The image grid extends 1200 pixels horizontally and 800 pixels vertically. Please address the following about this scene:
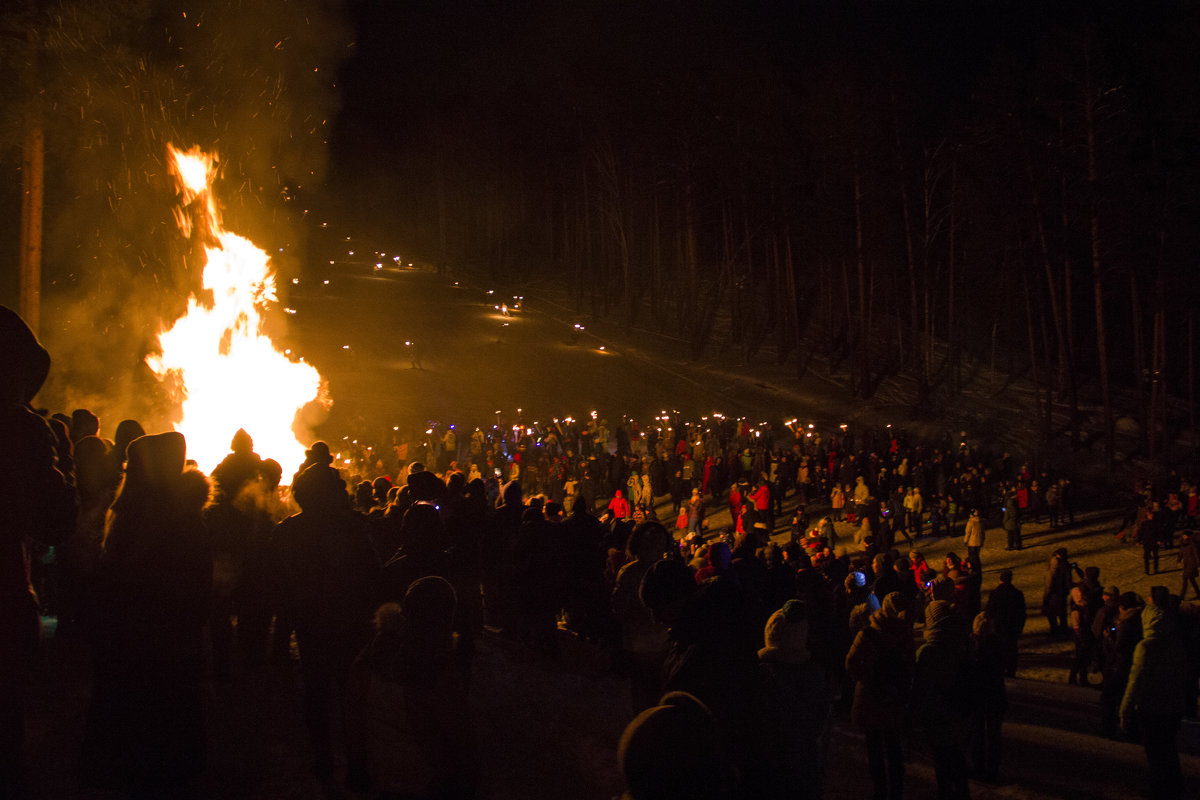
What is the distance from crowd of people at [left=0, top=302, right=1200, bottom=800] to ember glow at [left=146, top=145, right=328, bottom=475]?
5.04 m

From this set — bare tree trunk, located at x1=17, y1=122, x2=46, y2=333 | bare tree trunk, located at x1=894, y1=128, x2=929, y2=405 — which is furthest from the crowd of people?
Result: bare tree trunk, located at x1=894, y1=128, x2=929, y2=405

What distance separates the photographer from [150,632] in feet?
12.7

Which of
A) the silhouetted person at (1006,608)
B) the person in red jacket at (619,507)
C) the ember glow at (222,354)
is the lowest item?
the silhouetted person at (1006,608)

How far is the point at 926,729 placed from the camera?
6238mm

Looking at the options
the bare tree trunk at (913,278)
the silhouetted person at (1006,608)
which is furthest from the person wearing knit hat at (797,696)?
the bare tree trunk at (913,278)

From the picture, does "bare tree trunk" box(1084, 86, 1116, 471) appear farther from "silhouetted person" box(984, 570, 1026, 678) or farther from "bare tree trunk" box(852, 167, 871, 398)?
"silhouetted person" box(984, 570, 1026, 678)

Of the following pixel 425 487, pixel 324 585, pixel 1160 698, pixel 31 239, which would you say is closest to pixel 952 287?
pixel 1160 698

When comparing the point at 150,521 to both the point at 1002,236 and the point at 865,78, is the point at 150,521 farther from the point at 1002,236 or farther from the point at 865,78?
the point at 865,78

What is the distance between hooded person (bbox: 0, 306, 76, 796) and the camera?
3.28 meters

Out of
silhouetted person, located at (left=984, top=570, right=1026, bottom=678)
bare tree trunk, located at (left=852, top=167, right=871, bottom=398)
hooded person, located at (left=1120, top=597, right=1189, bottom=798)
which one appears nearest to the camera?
hooded person, located at (left=1120, top=597, right=1189, bottom=798)

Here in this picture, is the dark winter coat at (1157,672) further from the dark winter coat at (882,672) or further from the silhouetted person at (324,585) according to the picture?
the silhouetted person at (324,585)

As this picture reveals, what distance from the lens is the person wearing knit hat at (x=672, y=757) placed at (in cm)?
234

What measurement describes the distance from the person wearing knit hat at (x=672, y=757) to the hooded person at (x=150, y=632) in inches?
90.6

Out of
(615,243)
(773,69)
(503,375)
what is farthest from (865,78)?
(615,243)
